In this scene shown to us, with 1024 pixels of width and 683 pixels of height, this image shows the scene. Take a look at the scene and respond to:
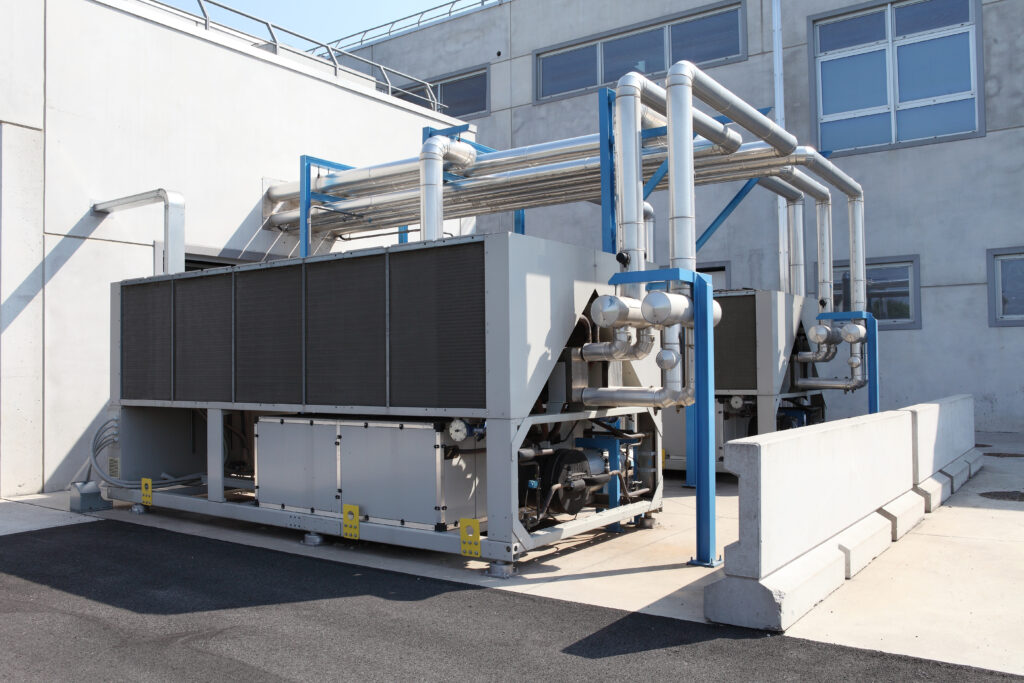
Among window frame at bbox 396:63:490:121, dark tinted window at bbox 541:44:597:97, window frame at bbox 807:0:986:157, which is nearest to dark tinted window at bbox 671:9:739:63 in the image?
window frame at bbox 807:0:986:157

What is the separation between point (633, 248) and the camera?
7078 mm

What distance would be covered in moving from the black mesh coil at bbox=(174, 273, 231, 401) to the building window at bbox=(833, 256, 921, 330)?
1189 centimetres

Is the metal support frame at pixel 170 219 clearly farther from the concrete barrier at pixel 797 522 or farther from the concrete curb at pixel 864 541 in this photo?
the concrete curb at pixel 864 541

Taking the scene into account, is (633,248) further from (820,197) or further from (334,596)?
(820,197)

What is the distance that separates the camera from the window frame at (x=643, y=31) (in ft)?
58.0

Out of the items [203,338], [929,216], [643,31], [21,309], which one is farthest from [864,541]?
[643,31]

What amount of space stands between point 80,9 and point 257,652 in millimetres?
9943

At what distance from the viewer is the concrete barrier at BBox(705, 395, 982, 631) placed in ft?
16.5

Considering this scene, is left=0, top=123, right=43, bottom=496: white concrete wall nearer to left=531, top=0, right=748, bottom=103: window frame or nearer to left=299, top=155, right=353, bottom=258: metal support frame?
left=299, top=155, right=353, bottom=258: metal support frame

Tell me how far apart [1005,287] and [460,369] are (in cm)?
1252

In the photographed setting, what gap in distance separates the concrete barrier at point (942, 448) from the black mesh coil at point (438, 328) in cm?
477

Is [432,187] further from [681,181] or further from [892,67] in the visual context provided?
[892,67]

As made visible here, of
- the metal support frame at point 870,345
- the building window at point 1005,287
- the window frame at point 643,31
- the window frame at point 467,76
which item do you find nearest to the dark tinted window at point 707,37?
the window frame at point 643,31

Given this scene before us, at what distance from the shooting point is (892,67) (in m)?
16.0
